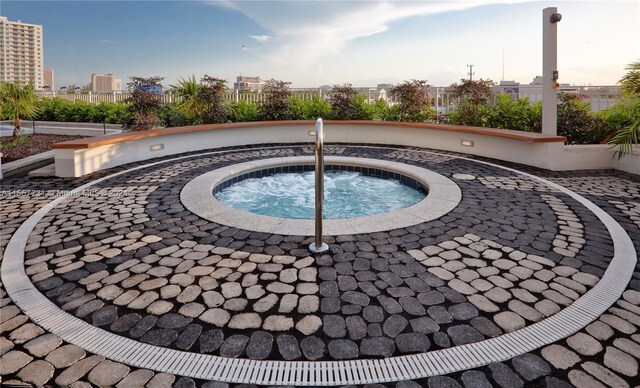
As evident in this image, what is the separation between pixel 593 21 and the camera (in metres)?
8.68

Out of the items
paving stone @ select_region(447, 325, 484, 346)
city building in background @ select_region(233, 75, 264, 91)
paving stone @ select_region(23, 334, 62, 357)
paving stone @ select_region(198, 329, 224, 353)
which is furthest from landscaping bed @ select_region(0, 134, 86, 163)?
paving stone @ select_region(447, 325, 484, 346)

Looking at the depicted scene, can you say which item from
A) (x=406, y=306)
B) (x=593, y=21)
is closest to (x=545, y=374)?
(x=406, y=306)

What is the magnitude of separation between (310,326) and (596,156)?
8197mm

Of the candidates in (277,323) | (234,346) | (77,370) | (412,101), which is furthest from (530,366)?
(412,101)

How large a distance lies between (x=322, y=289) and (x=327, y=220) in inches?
67.3

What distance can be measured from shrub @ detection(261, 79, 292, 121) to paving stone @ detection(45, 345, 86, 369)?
11070 millimetres

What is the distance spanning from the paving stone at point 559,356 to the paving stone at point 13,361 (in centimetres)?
Result: 309

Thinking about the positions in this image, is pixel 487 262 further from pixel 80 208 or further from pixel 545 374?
pixel 80 208

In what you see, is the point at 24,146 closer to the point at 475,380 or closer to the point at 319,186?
the point at 319,186

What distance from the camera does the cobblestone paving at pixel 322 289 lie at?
2.17 m

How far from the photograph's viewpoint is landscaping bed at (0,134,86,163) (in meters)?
8.89

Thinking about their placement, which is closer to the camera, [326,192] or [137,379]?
[137,379]

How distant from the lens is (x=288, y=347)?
2281 millimetres

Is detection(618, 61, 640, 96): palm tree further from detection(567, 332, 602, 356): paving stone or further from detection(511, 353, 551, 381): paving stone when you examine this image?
detection(511, 353, 551, 381): paving stone
